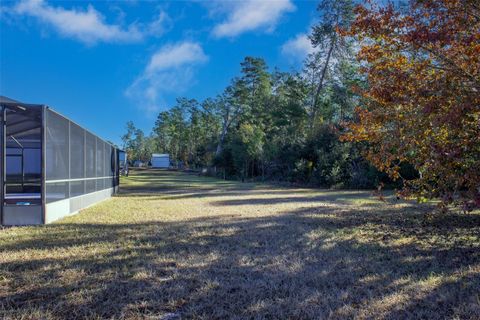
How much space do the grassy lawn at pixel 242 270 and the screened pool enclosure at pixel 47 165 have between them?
756 mm

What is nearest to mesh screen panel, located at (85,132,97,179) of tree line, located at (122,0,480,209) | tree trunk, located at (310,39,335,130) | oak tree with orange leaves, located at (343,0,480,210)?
tree line, located at (122,0,480,209)

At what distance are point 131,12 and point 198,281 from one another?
12644 mm

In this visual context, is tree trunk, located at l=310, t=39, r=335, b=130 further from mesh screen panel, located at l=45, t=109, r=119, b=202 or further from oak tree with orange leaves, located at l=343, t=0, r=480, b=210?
oak tree with orange leaves, located at l=343, t=0, r=480, b=210

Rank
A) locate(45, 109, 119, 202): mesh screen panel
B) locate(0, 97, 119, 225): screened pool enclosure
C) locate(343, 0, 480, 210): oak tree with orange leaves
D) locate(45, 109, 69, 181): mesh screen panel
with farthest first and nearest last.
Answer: locate(45, 109, 119, 202): mesh screen panel
locate(45, 109, 69, 181): mesh screen panel
locate(0, 97, 119, 225): screened pool enclosure
locate(343, 0, 480, 210): oak tree with orange leaves

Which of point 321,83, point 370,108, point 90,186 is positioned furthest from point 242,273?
point 321,83

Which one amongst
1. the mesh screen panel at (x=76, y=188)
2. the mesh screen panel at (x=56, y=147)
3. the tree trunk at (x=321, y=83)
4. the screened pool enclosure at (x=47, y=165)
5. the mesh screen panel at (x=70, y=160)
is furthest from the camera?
the tree trunk at (x=321, y=83)

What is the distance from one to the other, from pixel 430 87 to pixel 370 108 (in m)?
2.07

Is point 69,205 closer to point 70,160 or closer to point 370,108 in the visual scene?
point 70,160

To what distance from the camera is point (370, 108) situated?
6207 millimetres

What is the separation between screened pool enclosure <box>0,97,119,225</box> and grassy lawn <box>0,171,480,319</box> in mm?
756

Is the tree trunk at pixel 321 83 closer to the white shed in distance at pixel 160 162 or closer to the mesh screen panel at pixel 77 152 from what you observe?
the mesh screen panel at pixel 77 152

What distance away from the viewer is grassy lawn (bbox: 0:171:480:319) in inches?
110

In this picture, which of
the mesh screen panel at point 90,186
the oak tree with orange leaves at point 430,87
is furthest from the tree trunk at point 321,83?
the oak tree with orange leaves at point 430,87

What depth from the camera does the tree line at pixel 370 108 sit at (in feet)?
13.6
